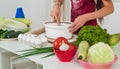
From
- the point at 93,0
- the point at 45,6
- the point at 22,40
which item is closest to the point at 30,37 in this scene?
the point at 22,40

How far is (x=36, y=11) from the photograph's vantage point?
2.53m

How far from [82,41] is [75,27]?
0.18 metres

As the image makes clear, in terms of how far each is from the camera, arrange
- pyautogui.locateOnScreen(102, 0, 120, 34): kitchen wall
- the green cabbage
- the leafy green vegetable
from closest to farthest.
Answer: the green cabbage < the leafy green vegetable < pyautogui.locateOnScreen(102, 0, 120, 34): kitchen wall

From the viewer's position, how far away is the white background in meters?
2.20

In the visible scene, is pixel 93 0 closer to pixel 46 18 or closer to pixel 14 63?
pixel 14 63

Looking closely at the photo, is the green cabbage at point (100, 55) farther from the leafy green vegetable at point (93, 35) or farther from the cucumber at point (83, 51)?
the leafy green vegetable at point (93, 35)

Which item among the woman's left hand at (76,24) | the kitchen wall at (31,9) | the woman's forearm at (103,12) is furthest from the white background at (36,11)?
the woman's left hand at (76,24)

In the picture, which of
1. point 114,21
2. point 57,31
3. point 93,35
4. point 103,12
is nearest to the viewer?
point 93,35

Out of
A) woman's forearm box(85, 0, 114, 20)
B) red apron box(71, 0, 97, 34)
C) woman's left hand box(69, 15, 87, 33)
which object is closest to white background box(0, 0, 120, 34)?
red apron box(71, 0, 97, 34)

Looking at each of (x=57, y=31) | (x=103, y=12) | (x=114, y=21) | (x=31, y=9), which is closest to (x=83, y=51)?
(x=57, y=31)

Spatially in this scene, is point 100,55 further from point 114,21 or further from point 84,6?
point 114,21

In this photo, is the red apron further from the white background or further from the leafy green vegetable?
the white background

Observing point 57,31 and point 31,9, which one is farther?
point 31,9

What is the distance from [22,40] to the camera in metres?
1.13
